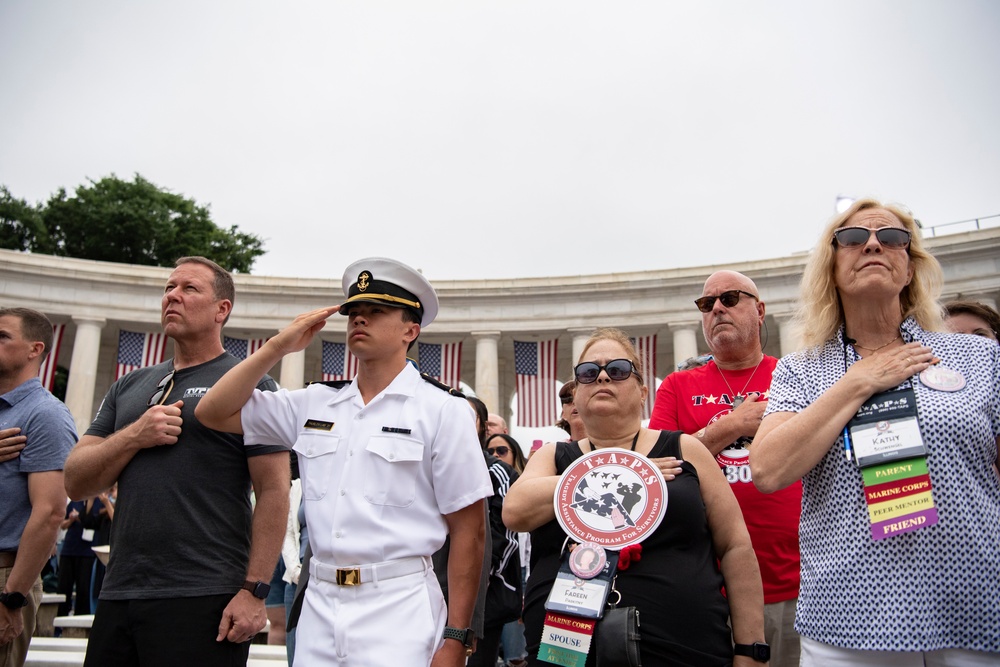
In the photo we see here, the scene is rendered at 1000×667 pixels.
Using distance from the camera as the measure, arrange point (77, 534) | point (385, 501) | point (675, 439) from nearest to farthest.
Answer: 1. point (385, 501)
2. point (675, 439)
3. point (77, 534)

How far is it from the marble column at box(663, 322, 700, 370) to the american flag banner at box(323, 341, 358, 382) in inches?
579

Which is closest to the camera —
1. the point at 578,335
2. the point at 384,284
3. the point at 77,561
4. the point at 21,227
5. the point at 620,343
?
the point at 384,284

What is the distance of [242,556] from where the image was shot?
493cm

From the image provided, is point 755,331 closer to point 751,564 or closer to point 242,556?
point 751,564

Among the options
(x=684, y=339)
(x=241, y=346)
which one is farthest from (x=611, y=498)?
(x=241, y=346)

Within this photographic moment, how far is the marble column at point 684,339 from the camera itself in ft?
116

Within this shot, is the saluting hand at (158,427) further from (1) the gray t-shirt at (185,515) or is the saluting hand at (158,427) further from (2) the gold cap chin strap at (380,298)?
(2) the gold cap chin strap at (380,298)

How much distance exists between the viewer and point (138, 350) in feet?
109

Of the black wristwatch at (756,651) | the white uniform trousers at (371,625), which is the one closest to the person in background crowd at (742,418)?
the black wristwatch at (756,651)

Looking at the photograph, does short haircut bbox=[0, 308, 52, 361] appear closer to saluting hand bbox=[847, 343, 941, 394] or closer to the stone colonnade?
saluting hand bbox=[847, 343, 941, 394]

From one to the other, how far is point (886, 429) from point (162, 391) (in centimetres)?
437

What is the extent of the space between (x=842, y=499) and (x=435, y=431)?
6.91 feet

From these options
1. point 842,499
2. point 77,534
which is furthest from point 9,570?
point 77,534

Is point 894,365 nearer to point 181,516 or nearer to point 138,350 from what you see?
point 181,516
